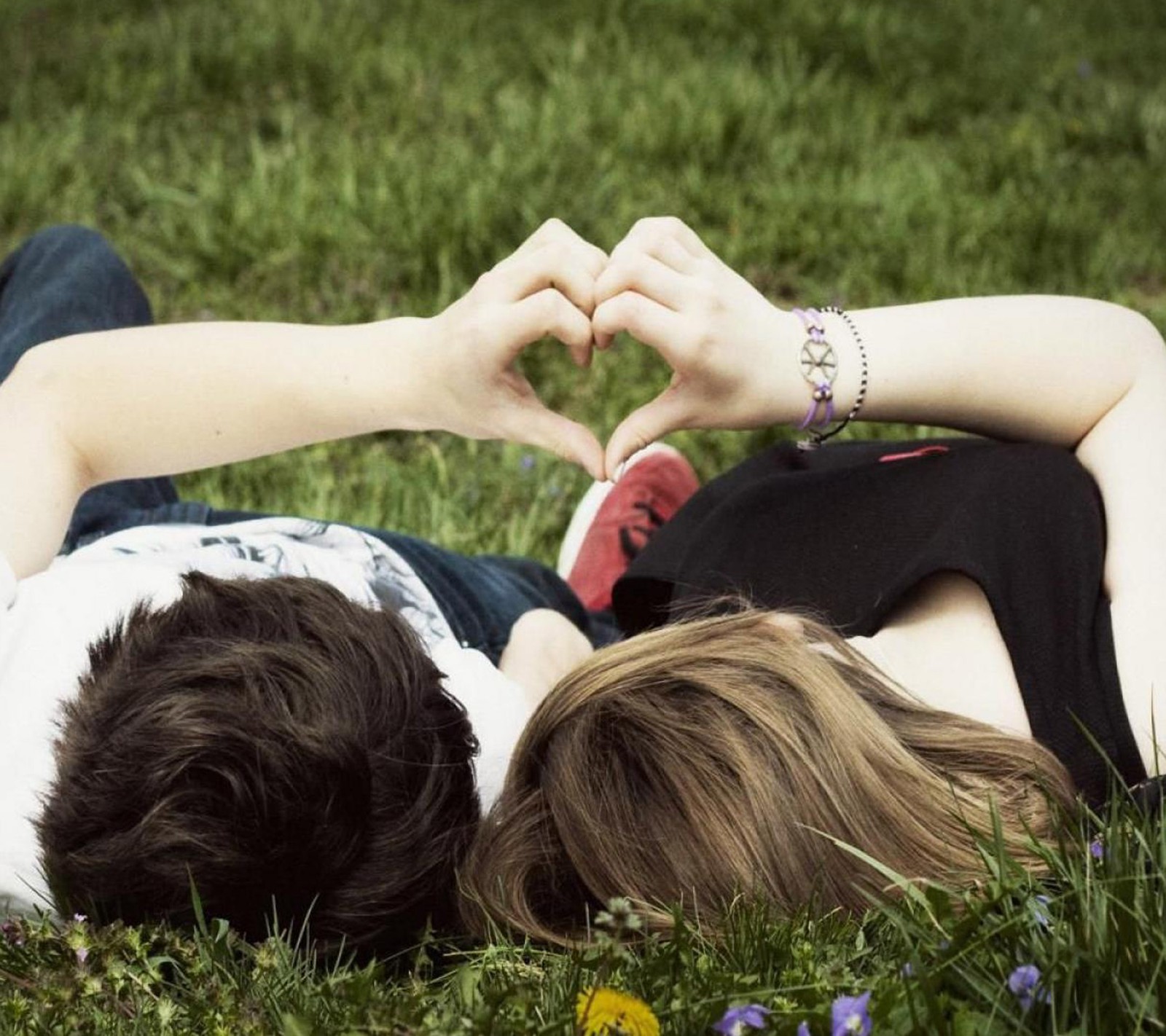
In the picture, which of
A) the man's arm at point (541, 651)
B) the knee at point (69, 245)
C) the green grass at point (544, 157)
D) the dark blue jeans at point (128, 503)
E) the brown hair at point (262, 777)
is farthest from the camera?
the green grass at point (544, 157)

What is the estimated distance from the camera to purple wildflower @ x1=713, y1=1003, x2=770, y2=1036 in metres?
1.24

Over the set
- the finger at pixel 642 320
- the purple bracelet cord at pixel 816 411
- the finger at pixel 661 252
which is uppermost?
the finger at pixel 661 252

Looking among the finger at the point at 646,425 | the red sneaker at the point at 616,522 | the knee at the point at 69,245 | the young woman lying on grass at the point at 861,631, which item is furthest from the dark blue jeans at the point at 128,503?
the finger at the point at 646,425

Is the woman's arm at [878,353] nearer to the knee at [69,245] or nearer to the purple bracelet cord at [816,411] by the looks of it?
the purple bracelet cord at [816,411]

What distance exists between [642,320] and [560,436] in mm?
179

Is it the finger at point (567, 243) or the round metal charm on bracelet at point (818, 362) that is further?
the round metal charm on bracelet at point (818, 362)

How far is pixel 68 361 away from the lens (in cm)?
199

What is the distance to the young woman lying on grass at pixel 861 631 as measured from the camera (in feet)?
5.18

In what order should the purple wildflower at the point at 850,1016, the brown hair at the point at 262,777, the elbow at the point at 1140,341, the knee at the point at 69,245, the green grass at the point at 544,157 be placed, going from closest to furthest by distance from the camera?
the purple wildflower at the point at 850,1016, the brown hair at the point at 262,777, the elbow at the point at 1140,341, the knee at the point at 69,245, the green grass at the point at 544,157

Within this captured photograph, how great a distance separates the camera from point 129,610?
5.87 ft

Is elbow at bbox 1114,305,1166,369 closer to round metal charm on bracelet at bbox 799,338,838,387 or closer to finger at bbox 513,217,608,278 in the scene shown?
round metal charm on bracelet at bbox 799,338,838,387

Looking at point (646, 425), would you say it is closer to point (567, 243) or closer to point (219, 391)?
point (567, 243)

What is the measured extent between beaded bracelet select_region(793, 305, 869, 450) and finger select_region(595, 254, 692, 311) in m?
0.23

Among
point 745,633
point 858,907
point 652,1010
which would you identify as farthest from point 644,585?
point 652,1010
